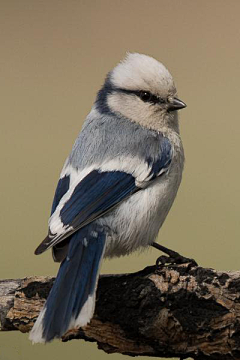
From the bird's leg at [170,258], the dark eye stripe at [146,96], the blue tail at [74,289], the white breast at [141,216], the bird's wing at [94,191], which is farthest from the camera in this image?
the dark eye stripe at [146,96]

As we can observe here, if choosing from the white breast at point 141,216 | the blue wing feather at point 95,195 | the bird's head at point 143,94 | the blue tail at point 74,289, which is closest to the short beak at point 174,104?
the bird's head at point 143,94

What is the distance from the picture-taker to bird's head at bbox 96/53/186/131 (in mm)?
1603

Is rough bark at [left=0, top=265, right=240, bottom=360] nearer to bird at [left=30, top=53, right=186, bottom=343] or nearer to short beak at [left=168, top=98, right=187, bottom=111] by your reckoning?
bird at [left=30, top=53, right=186, bottom=343]

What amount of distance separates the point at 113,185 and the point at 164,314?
0.97 ft

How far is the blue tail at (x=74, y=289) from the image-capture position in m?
1.19

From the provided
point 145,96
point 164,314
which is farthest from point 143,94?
point 164,314

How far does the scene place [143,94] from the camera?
164 cm

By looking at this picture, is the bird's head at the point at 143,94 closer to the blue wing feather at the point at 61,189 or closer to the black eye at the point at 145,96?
the black eye at the point at 145,96

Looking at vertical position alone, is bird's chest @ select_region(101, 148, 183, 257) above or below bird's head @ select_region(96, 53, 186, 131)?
below

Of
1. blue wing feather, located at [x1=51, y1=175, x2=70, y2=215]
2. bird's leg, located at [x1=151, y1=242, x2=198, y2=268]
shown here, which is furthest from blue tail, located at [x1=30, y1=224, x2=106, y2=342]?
bird's leg, located at [x1=151, y1=242, x2=198, y2=268]

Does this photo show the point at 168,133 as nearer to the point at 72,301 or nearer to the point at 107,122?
the point at 107,122

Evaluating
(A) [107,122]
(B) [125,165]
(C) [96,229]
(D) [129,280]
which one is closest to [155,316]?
(D) [129,280]

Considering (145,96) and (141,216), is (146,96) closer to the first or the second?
(145,96)

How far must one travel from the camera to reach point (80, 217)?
133 cm
